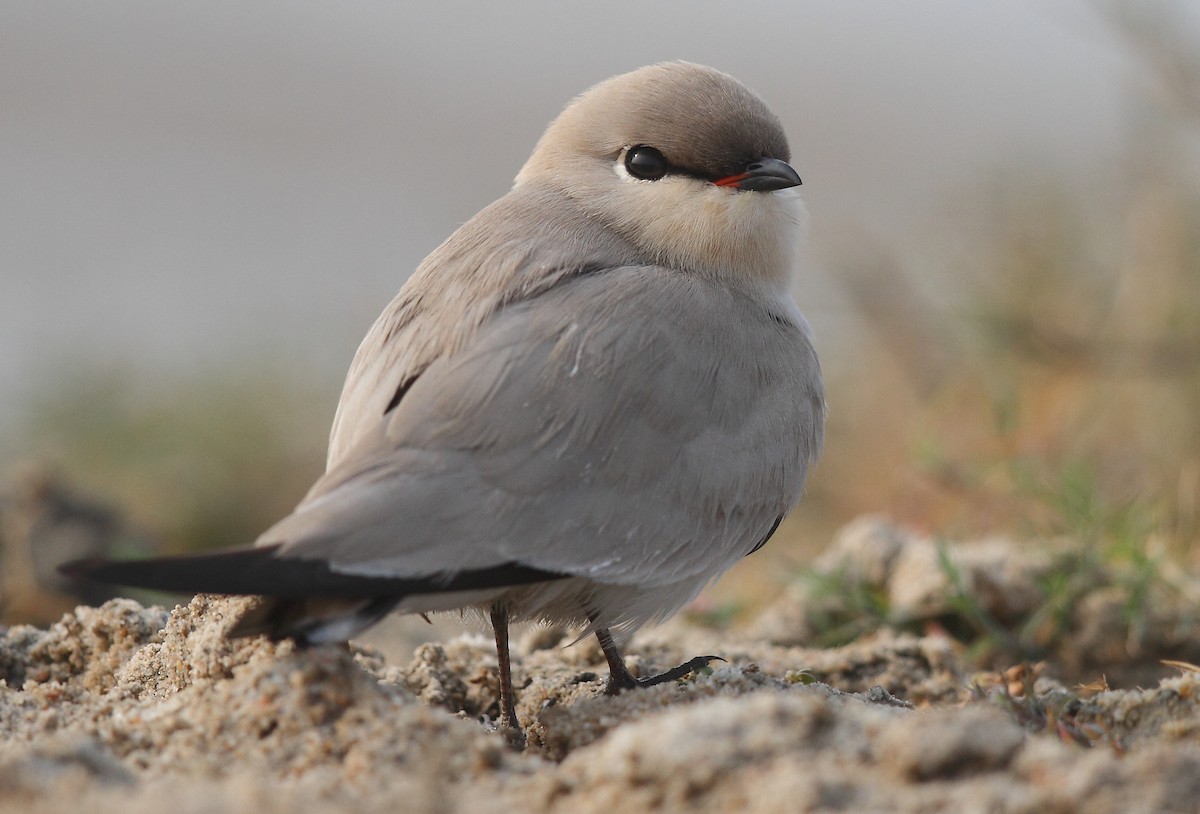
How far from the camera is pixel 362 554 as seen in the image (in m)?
2.78

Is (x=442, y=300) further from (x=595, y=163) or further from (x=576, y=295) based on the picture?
(x=595, y=163)

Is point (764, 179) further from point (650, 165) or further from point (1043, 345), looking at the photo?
point (1043, 345)

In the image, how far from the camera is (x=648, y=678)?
12.6ft

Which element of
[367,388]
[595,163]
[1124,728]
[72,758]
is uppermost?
[595,163]

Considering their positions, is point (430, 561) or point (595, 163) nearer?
point (430, 561)

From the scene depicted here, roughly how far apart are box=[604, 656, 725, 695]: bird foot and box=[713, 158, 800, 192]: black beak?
1410 mm

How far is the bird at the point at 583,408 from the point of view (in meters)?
2.84

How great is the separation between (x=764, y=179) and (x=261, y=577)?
213 cm

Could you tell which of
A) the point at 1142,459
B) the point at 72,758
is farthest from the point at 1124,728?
the point at 1142,459

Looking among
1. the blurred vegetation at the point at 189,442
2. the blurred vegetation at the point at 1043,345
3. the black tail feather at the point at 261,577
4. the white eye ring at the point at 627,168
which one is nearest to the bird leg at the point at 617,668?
Result: the black tail feather at the point at 261,577

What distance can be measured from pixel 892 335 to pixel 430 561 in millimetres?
5124

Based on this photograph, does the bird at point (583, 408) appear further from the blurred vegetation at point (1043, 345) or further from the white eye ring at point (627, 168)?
the blurred vegetation at point (1043, 345)

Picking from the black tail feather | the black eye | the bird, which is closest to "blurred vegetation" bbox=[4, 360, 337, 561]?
the bird

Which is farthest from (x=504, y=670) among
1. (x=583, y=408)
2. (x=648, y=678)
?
(x=583, y=408)
